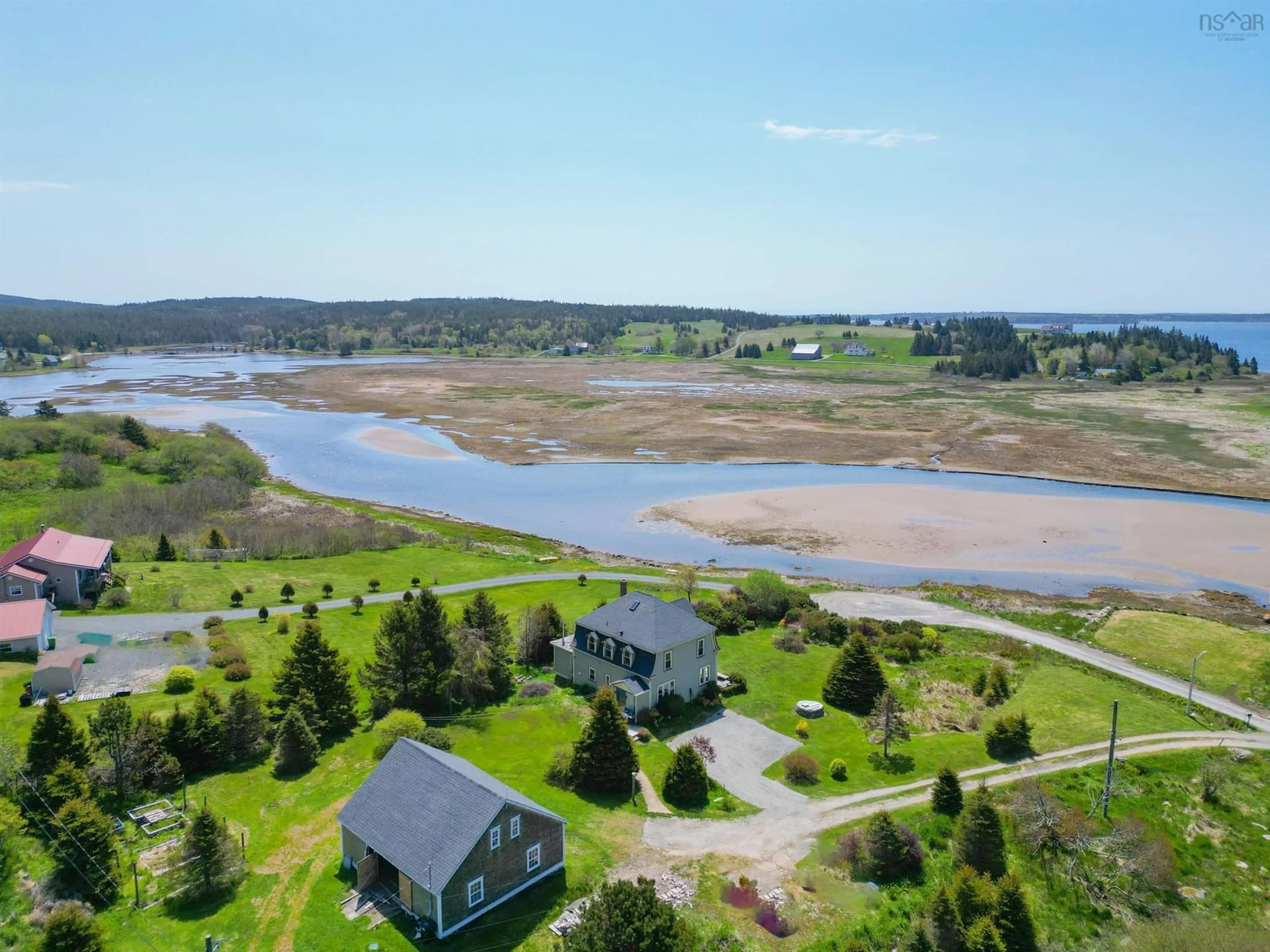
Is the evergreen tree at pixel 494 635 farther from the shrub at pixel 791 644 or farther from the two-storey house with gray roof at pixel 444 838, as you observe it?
the shrub at pixel 791 644

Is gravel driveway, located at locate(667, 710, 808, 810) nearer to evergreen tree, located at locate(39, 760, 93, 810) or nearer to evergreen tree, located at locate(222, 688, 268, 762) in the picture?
evergreen tree, located at locate(222, 688, 268, 762)

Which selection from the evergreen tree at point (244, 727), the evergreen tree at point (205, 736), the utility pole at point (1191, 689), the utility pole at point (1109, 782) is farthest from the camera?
the utility pole at point (1191, 689)

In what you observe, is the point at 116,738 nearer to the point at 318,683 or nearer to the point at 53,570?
the point at 318,683

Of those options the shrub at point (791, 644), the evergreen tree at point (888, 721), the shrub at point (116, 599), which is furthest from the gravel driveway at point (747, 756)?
the shrub at point (116, 599)

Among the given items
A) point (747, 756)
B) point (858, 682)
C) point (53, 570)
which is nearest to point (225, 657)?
point (53, 570)

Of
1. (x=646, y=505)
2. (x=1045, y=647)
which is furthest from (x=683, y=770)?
(x=646, y=505)

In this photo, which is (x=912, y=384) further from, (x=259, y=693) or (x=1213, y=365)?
(x=259, y=693)
